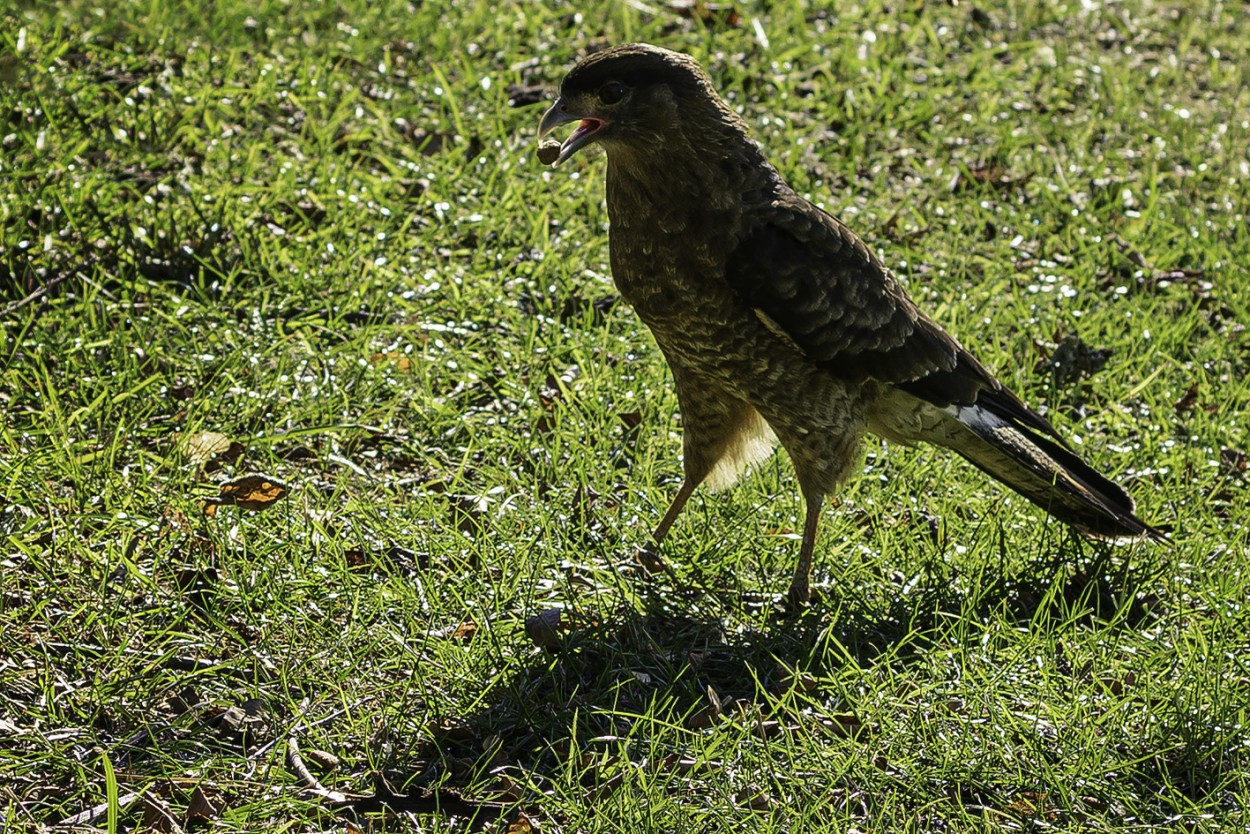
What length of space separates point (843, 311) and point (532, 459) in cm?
132

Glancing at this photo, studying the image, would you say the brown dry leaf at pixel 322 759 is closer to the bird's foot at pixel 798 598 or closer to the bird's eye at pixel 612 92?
the bird's foot at pixel 798 598

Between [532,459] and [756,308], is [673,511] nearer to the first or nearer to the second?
[532,459]

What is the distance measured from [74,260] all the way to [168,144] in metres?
1.03

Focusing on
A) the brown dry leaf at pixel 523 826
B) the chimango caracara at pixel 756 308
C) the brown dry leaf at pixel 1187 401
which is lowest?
the brown dry leaf at pixel 523 826

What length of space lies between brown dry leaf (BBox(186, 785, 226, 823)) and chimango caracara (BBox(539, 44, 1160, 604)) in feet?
5.63

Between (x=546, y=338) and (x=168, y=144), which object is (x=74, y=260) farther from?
(x=546, y=338)

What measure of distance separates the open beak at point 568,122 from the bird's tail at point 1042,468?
1520 mm

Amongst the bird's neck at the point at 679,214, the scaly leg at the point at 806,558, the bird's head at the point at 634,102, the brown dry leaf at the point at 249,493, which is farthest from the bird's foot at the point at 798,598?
the brown dry leaf at the point at 249,493

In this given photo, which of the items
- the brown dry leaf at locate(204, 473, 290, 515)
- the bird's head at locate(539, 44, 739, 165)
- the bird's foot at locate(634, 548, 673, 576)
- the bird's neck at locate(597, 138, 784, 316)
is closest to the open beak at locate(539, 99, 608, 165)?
the bird's head at locate(539, 44, 739, 165)

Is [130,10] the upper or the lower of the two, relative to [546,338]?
upper

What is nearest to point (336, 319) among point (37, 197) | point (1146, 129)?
point (37, 197)

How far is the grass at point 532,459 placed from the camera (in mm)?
3859

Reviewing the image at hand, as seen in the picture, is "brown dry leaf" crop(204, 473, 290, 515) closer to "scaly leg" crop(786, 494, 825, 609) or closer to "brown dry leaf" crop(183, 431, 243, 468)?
"brown dry leaf" crop(183, 431, 243, 468)

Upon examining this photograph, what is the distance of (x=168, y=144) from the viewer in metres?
6.45
